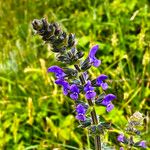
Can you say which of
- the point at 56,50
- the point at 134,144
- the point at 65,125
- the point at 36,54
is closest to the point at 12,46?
the point at 36,54

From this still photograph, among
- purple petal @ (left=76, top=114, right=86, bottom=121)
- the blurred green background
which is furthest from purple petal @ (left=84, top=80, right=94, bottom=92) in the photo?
the blurred green background

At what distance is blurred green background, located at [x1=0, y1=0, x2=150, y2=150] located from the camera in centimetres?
328

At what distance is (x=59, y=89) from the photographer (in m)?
3.69

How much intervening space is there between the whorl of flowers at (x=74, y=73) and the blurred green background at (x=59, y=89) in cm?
96

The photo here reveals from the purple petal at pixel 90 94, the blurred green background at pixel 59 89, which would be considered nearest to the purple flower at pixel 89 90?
the purple petal at pixel 90 94

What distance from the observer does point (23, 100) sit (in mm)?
3771

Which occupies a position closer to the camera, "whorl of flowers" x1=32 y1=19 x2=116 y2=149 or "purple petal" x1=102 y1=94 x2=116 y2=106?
"whorl of flowers" x1=32 y1=19 x2=116 y2=149

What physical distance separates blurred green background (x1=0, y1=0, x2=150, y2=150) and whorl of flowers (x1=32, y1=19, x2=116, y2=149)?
96 centimetres

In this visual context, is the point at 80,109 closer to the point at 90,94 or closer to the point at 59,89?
the point at 90,94

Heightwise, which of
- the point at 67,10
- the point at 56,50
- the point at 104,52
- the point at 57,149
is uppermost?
the point at 67,10

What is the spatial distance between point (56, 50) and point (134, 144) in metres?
0.75

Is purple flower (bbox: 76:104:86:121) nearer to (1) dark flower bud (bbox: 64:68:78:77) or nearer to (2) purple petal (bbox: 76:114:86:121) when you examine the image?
(2) purple petal (bbox: 76:114:86:121)

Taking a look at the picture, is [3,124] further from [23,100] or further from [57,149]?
[57,149]

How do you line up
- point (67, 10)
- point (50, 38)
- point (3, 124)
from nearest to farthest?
point (50, 38) < point (3, 124) < point (67, 10)
